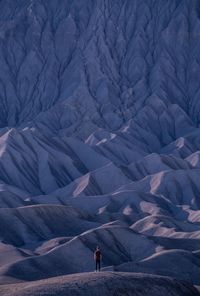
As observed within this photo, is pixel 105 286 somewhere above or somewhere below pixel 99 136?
above

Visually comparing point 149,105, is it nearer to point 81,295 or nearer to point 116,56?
point 116,56

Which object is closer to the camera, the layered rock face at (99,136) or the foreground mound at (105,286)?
the foreground mound at (105,286)

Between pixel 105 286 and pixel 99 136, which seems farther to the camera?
pixel 99 136

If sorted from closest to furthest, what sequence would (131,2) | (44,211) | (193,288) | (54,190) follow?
(193,288) < (44,211) < (54,190) < (131,2)

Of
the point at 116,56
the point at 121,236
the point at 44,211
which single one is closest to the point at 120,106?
the point at 116,56
